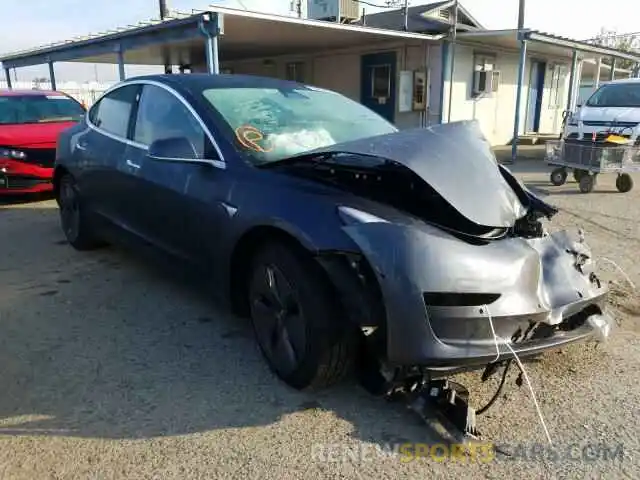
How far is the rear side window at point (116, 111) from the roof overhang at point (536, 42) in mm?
9761

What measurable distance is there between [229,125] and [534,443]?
2367mm

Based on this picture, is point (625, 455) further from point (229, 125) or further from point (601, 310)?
point (229, 125)

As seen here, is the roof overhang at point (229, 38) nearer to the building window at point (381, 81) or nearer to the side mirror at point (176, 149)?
the building window at point (381, 81)

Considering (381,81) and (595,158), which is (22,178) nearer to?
(595,158)

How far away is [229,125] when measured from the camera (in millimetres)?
3229

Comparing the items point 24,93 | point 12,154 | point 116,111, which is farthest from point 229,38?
point 116,111

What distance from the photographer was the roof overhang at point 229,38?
30.9 ft

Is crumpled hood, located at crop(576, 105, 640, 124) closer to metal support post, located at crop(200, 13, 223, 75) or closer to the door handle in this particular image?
metal support post, located at crop(200, 13, 223, 75)

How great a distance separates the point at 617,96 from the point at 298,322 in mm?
10967

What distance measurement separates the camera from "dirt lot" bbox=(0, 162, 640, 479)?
2.24 m

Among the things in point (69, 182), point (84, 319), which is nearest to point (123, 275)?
point (84, 319)

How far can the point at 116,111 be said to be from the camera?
14.4 ft

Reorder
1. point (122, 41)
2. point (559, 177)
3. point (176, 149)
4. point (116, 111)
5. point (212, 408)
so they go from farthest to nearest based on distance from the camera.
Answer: point (122, 41) < point (559, 177) < point (116, 111) < point (176, 149) < point (212, 408)

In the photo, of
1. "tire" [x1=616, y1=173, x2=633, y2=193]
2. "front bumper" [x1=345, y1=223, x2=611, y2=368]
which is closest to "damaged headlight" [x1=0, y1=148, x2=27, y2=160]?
"front bumper" [x1=345, y1=223, x2=611, y2=368]
